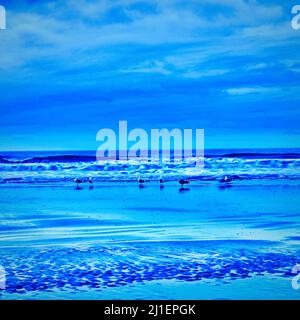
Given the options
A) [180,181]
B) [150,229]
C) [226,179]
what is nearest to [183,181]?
[180,181]

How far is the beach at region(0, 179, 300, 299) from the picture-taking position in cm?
370

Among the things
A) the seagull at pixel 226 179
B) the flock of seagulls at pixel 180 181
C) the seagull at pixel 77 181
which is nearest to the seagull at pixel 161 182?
the flock of seagulls at pixel 180 181

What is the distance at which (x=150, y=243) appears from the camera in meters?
3.82

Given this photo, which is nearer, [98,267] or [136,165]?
[98,267]

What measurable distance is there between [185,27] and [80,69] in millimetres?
615

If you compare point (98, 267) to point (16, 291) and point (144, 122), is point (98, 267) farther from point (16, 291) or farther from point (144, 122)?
point (144, 122)

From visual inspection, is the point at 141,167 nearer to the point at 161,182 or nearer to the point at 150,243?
the point at 161,182

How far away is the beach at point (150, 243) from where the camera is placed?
3.70 metres

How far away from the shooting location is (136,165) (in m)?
4.03

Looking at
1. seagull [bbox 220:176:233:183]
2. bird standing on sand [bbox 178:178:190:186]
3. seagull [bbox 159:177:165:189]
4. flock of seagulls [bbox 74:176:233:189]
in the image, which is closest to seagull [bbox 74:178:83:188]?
flock of seagulls [bbox 74:176:233:189]

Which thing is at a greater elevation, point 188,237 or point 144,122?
point 144,122

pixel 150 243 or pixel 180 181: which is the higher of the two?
pixel 180 181
